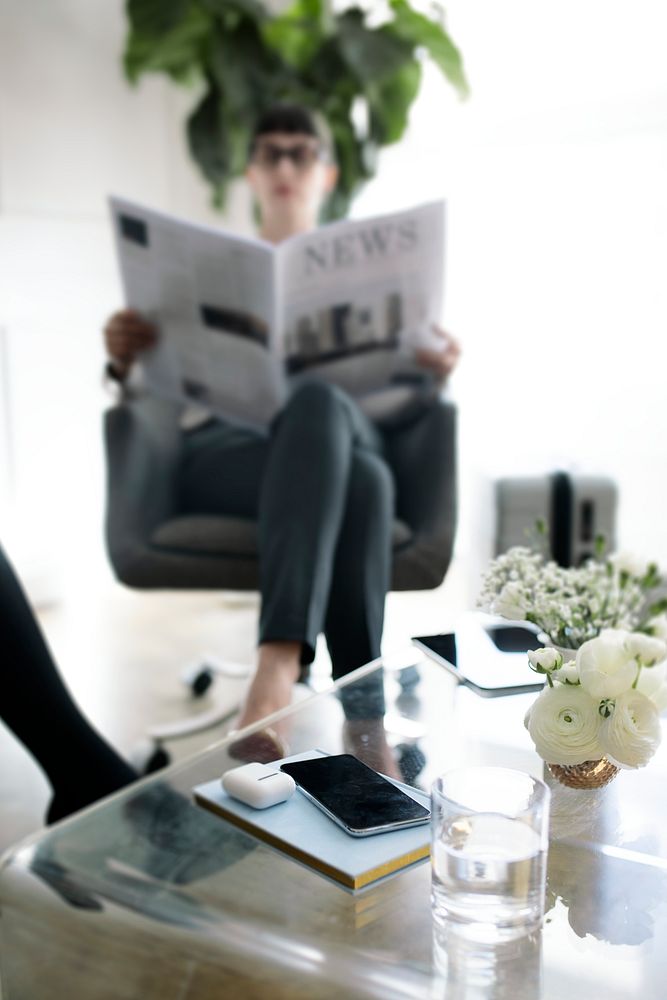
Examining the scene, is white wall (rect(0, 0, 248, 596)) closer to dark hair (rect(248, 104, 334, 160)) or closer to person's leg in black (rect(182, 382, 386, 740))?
dark hair (rect(248, 104, 334, 160))

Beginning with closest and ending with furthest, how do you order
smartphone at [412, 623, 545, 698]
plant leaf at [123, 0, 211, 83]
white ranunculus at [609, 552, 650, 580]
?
1. white ranunculus at [609, 552, 650, 580]
2. smartphone at [412, 623, 545, 698]
3. plant leaf at [123, 0, 211, 83]

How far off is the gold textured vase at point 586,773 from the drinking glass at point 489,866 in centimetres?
12

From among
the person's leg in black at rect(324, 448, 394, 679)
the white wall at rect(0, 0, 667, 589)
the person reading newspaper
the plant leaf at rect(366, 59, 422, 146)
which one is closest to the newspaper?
the person reading newspaper

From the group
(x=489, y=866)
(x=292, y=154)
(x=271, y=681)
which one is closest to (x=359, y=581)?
(x=271, y=681)

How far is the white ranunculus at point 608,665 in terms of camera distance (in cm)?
58

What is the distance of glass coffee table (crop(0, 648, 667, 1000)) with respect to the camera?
0.51 meters

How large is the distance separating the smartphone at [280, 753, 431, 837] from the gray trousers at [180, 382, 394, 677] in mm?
353

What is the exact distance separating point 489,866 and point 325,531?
Result: 2.13ft

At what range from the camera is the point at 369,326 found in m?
1.43

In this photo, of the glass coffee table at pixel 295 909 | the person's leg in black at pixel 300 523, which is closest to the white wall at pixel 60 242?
the person's leg in black at pixel 300 523

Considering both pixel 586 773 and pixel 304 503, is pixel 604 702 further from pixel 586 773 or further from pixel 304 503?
pixel 304 503

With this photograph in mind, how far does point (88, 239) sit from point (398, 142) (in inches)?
32.6

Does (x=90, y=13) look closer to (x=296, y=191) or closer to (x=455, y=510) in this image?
Result: (x=296, y=191)

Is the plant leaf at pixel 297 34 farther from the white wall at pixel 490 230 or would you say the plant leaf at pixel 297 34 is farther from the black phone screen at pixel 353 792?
the black phone screen at pixel 353 792
